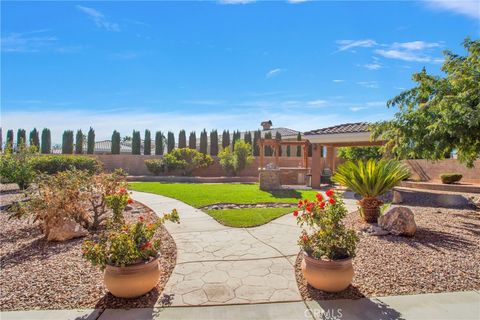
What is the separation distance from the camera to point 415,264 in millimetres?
5027

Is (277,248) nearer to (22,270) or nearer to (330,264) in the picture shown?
(330,264)

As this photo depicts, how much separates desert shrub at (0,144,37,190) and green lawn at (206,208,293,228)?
8.83m

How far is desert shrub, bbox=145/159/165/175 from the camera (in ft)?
77.3

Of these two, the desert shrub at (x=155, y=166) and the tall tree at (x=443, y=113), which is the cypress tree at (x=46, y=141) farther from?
the tall tree at (x=443, y=113)

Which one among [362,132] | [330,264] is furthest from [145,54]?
[362,132]

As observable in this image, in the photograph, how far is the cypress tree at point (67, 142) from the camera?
30.3m

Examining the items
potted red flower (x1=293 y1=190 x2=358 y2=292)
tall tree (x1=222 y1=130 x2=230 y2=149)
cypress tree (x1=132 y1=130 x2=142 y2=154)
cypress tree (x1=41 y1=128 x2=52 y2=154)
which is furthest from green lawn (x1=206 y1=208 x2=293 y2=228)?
cypress tree (x1=41 y1=128 x2=52 y2=154)

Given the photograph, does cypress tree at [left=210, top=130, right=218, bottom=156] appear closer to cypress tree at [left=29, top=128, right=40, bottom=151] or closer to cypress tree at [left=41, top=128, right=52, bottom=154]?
cypress tree at [left=41, top=128, right=52, bottom=154]

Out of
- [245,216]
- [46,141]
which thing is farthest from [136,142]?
[245,216]

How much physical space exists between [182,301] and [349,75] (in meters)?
11.2

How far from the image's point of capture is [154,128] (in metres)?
31.4

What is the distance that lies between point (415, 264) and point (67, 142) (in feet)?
106

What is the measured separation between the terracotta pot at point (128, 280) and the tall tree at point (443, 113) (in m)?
7.14

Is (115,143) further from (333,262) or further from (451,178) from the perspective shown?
(333,262)
